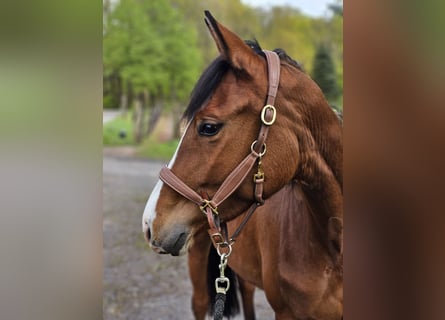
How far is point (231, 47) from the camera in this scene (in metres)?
0.87

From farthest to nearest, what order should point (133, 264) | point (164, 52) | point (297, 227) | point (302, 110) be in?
point (133, 264) < point (164, 52) < point (297, 227) < point (302, 110)

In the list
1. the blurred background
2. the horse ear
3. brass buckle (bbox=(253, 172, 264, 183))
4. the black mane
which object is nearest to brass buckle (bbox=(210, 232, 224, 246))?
brass buckle (bbox=(253, 172, 264, 183))

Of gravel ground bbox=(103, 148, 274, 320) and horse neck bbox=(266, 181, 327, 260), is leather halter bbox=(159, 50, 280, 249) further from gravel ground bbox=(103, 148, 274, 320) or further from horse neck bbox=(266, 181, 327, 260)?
gravel ground bbox=(103, 148, 274, 320)

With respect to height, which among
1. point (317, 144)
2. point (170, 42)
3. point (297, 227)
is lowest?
point (297, 227)

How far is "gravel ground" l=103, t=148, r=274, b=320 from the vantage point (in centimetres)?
206

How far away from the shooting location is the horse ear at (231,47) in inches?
33.1

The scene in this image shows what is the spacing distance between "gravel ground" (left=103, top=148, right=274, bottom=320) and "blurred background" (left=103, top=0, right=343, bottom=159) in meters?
0.17

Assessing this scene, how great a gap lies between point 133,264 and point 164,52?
1.20 meters

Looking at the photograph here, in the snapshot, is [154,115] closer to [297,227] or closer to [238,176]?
[297,227]

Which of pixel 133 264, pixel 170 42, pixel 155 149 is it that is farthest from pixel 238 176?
pixel 133 264
